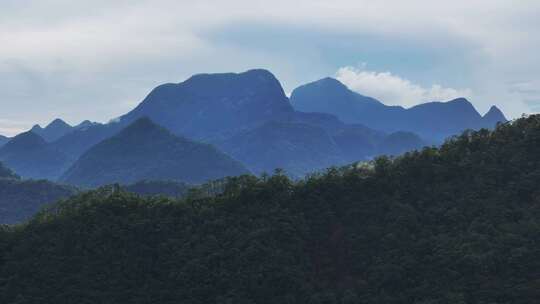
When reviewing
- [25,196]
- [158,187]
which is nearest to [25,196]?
[25,196]

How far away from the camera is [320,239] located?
153 feet

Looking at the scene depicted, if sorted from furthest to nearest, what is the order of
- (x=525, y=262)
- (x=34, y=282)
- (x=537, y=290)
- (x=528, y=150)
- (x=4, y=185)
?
(x=4, y=185) → (x=528, y=150) → (x=34, y=282) → (x=525, y=262) → (x=537, y=290)

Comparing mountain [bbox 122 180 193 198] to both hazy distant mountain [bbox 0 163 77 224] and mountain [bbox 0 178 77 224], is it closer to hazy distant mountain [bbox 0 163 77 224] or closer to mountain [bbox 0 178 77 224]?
mountain [bbox 0 178 77 224]

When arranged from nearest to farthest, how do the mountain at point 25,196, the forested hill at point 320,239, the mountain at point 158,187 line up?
the forested hill at point 320,239 < the mountain at point 25,196 < the mountain at point 158,187

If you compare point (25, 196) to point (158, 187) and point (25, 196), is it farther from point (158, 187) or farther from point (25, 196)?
point (158, 187)

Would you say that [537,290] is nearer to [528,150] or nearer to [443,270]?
[443,270]

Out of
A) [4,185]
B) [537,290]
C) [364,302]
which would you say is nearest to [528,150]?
[537,290]

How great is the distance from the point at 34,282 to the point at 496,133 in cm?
4143

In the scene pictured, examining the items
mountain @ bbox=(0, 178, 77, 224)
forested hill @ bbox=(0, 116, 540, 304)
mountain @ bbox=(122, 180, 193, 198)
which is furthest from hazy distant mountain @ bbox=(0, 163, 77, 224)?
forested hill @ bbox=(0, 116, 540, 304)

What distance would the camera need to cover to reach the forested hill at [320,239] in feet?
131

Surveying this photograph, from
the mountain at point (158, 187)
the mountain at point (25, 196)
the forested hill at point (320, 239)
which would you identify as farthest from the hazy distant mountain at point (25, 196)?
the forested hill at point (320, 239)

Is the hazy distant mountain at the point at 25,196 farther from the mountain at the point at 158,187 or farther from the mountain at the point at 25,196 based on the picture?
the mountain at the point at 158,187

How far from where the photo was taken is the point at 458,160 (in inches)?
1982

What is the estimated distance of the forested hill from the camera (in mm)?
40031
